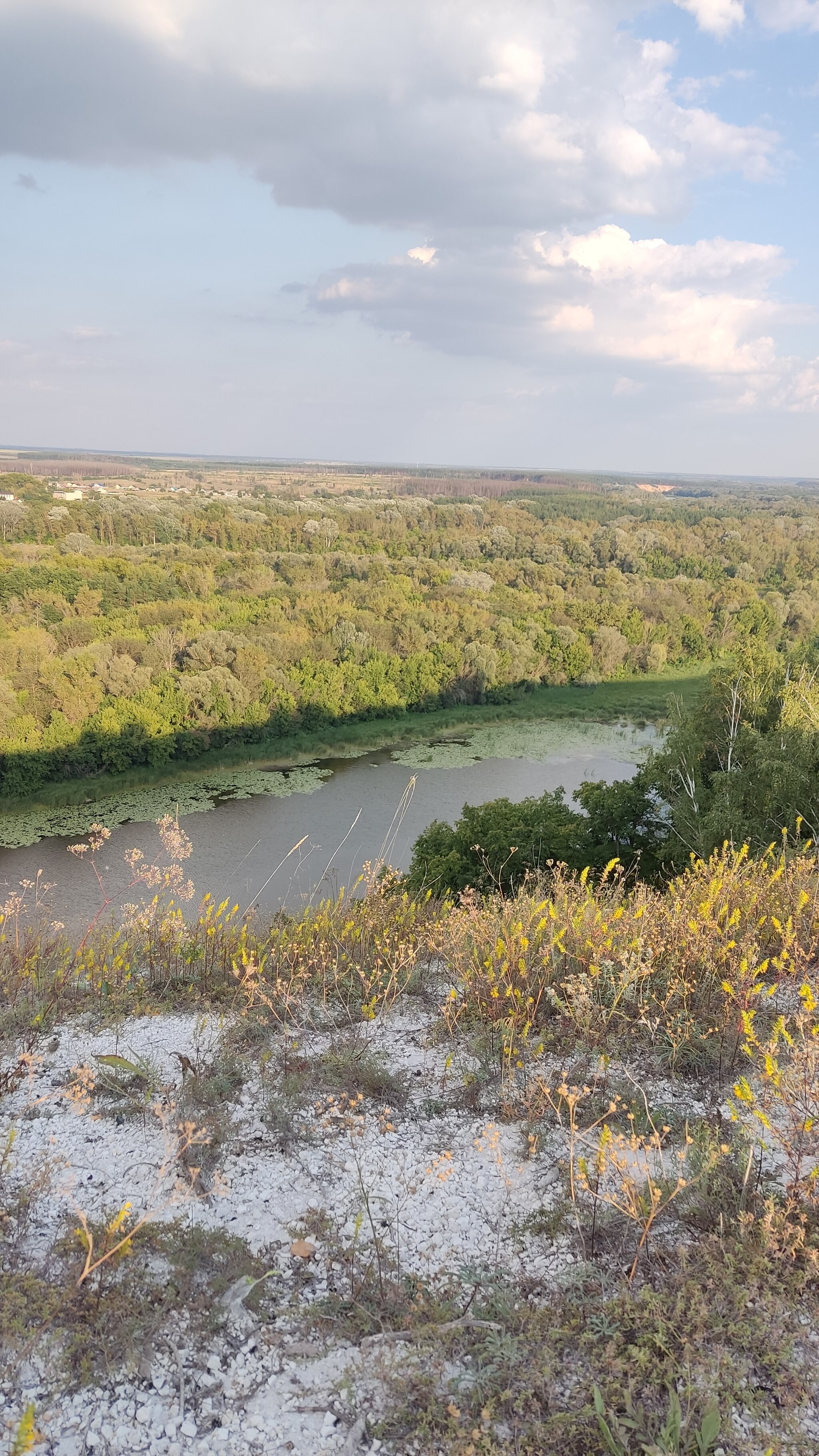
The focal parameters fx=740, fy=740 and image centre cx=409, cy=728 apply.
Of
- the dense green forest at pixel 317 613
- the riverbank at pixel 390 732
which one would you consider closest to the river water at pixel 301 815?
the riverbank at pixel 390 732

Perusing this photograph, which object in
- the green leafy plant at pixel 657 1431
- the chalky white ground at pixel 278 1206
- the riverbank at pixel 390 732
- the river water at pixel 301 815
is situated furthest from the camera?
the riverbank at pixel 390 732

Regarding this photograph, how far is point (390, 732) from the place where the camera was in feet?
104

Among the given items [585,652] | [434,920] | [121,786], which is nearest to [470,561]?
[585,652]

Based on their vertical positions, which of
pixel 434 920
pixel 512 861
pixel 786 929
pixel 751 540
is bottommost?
pixel 512 861

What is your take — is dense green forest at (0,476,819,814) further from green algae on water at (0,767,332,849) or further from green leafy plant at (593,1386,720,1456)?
green leafy plant at (593,1386,720,1456)

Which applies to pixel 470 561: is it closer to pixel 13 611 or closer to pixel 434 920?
pixel 13 611

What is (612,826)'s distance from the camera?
1291 centimetres

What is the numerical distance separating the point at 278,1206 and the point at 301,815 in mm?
19655

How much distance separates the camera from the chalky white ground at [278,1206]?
6.08ft

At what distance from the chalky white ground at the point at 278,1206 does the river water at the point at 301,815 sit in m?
9.15

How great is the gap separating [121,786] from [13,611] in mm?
13843

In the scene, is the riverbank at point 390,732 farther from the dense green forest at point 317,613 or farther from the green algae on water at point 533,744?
the green algae on water at point 533,744

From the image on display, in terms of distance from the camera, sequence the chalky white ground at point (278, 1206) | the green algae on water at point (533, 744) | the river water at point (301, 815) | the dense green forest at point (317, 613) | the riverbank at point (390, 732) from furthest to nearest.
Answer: the green algae on water at point (533, 744), the dense green forest at point (317, 613), the riverbank at point (390, 732), the river water at point (301, 815), the chalky white ground at point (278, 1206)

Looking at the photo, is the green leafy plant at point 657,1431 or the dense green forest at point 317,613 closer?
the green leafy plant at point 657,1431
